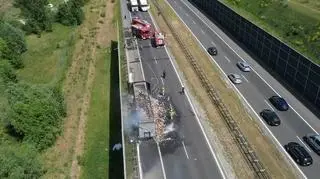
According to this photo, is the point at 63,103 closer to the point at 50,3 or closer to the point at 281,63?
the point at 281,63

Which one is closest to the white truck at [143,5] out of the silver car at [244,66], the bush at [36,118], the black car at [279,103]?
the silver car at [244,66]

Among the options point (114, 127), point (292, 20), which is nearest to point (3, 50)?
point (114, 127)

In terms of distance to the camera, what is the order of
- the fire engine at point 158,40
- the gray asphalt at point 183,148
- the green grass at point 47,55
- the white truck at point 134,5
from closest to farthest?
1. the gray asphalt at point 183,148
2. the green grass at point 47,55
3. the fire engine at point 158,40
4. the white truck at point 134,5

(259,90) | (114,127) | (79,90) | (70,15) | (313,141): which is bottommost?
(114,127)

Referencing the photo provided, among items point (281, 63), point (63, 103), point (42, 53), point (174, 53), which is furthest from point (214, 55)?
point (42, 53)

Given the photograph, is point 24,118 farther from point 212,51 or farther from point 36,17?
point 36,17

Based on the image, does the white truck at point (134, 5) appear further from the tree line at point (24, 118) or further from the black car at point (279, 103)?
the black car at point (279, 103)
